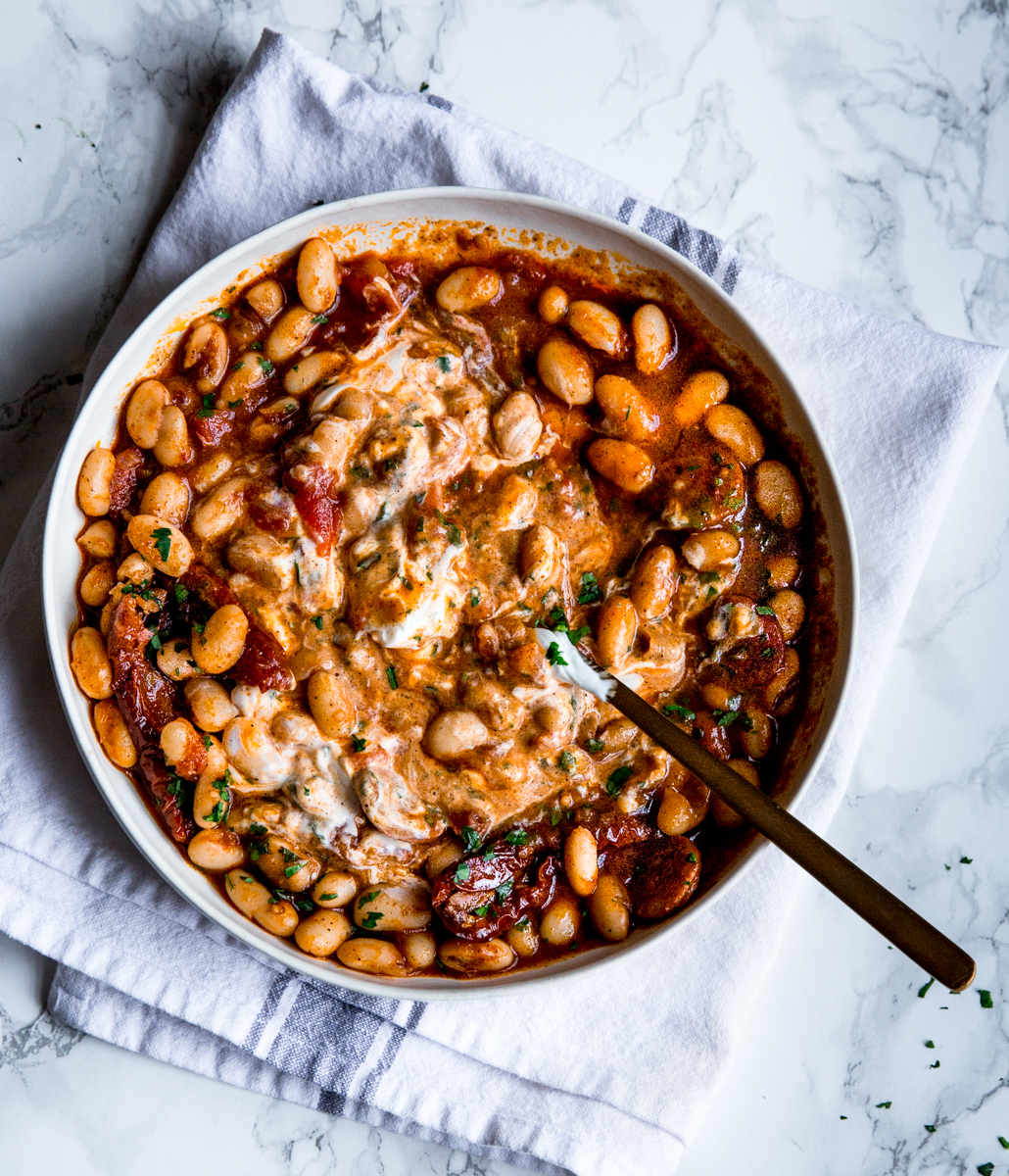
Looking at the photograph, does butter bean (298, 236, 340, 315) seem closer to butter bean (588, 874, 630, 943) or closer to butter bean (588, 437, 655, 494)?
butter bean (588, 437, 655, 494)

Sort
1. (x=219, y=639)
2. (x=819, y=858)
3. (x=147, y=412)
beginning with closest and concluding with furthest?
(x=819, y=858), (x=219, y=639), (x=147, y=412)

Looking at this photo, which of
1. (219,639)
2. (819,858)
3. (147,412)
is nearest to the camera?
(819,858)

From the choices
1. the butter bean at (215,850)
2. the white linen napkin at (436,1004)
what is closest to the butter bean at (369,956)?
the white linen napkin at (436,1004)

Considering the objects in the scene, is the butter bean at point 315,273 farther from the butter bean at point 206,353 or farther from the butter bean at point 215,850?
the butter bean at point 215,850

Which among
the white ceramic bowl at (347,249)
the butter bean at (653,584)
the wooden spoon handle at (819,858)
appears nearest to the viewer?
the wooden spoon handle at (819,858)

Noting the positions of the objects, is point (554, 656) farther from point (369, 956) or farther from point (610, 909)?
point (369, 956)

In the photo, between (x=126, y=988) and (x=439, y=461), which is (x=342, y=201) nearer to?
(x=439, y=461)

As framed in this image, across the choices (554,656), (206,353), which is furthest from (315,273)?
(554,656)
